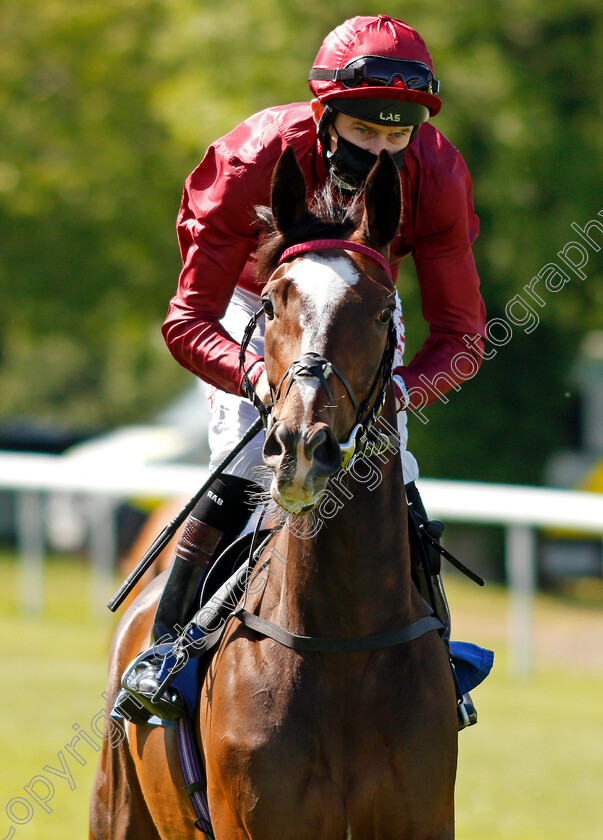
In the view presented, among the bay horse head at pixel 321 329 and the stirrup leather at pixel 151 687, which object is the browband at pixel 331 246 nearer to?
the bay horse head at pixel 321 329

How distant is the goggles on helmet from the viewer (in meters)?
3.40

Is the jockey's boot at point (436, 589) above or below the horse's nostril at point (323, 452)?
below

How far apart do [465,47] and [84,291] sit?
233 inches

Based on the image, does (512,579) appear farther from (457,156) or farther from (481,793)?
(457,156)

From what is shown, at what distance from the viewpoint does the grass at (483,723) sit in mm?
Result: 6148

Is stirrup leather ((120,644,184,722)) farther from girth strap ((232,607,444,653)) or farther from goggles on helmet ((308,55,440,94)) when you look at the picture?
goggles on helmet ((308,55,440,94))

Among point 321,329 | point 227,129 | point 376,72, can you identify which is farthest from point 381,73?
point 227,129

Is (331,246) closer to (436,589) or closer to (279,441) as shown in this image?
(279,441)

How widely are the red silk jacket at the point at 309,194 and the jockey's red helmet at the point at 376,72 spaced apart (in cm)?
18

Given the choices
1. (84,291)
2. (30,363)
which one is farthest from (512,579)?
(30,363)

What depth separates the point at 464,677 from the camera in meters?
3.56

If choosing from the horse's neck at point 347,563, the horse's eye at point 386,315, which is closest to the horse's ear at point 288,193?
the horse's eye at point 386,315

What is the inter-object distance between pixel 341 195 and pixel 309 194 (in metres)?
0.23

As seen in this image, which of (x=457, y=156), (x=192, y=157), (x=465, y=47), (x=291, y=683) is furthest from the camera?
(x=192, y=157)
